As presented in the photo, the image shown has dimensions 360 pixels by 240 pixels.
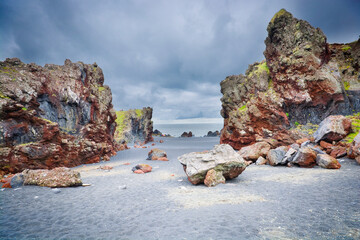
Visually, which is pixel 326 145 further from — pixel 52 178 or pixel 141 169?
pixel 52 178

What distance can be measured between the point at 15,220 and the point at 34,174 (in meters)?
5.46

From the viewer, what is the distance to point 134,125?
53406 millimetres

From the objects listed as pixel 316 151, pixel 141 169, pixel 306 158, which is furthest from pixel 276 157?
pixel 141 169

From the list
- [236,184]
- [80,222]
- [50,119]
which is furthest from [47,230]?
[50,119]

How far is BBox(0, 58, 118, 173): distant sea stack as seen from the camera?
13305 millimetres

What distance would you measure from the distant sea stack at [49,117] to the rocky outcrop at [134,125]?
68.4ft

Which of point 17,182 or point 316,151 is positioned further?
point 316,151

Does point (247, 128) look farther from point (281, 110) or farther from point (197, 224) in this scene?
point (197, 224)

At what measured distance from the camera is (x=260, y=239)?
14.2ft

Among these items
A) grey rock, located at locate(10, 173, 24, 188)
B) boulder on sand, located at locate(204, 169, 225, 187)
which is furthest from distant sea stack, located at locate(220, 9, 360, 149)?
grey rock, located at locate(10, 173, 24, 188)

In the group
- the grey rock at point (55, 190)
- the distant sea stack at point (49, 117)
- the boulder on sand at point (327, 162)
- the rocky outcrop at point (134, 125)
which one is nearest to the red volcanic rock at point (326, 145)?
the boulder on sand at point (327, 162)

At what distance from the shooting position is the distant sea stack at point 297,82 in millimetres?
20625

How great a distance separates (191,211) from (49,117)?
1782 centimetres

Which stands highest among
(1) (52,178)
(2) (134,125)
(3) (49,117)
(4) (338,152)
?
(2) (134,125)
